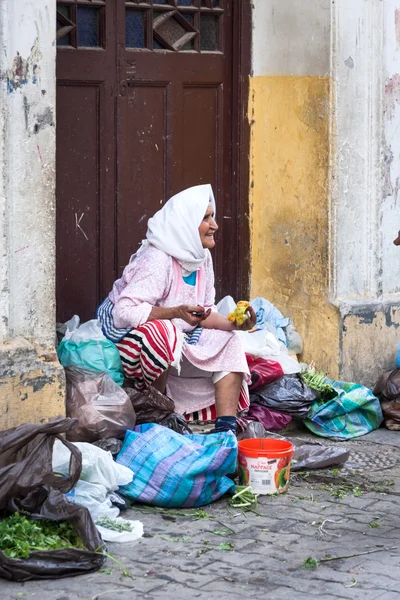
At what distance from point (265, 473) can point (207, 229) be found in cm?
144

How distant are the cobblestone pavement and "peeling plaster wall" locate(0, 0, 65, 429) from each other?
0.80 m

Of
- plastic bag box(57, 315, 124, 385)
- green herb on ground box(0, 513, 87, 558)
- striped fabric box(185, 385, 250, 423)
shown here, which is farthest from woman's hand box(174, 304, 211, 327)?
green herb on ground box(0, 513, 87, 558)

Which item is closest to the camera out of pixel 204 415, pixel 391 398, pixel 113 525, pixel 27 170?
pixel 113 525

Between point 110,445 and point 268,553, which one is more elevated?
point 110,445

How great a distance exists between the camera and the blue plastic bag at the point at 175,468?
A: 469 cm

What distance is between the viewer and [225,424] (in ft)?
18.0

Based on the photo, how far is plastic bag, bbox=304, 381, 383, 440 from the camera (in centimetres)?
622

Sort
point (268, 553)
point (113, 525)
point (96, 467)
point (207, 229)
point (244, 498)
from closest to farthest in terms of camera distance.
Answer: point (268, 553)
point (113, 525)
point (96, 467)
point (244, 498)
point (207, 229)

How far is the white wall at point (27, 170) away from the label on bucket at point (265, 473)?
45.3 inches

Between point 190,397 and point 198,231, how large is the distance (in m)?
0.93

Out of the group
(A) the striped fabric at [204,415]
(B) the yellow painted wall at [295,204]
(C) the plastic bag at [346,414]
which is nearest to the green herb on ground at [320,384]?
(C) the plastic bag at [346,414]

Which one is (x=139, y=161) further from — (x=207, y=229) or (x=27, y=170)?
(x=27, y=170)

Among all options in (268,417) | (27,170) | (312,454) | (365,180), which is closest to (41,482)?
(27,170)

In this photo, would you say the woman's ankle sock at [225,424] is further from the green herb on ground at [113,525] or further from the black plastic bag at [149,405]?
the green herb on ground at [113,525]
